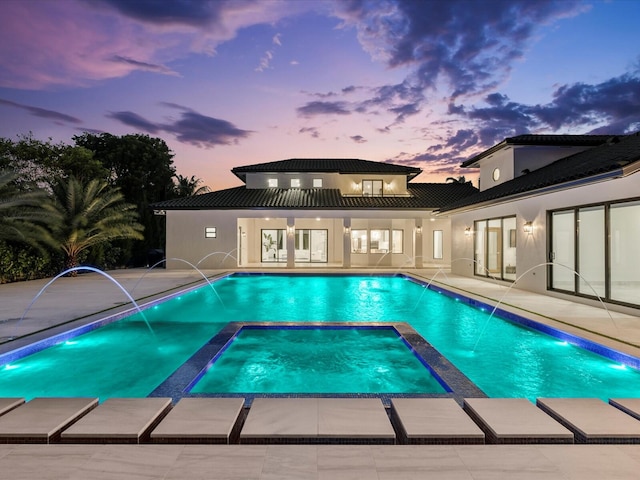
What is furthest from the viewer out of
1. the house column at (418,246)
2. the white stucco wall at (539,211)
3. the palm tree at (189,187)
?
the palm tree at (189,187)

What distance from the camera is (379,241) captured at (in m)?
21.9

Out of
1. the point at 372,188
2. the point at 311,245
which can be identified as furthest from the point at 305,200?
the point at 372,188

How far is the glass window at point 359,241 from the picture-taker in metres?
22.0

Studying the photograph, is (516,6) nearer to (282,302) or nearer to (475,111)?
(475,111)

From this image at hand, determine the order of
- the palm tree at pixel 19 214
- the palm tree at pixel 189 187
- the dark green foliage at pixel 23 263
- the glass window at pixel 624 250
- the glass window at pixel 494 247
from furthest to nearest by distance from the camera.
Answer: the palm tree at pixel 189 187, the glass window at pixel 494 247, the dark green foliage at pixel 23 263, the palm tree at pixel 19 214, the glass window at pixel 624 250

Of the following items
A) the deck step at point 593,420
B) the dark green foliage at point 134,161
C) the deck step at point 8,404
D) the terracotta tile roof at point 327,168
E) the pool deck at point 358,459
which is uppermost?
the dark green foliage at point 134,161

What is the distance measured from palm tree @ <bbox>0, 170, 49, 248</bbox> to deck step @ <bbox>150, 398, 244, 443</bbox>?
12.6 m

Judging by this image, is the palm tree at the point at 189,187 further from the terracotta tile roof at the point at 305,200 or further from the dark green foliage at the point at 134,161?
the terracotta tile roof at the point at 305,200

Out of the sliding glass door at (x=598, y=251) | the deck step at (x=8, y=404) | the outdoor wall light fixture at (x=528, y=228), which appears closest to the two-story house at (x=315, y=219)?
the outdoor wall light fixture at (x=528, y=228)

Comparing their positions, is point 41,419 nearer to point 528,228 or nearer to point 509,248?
point 528,228

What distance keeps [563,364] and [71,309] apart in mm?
9635

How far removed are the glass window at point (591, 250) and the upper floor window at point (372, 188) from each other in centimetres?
1359

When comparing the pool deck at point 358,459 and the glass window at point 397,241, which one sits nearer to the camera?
the pool deck at point 358,459

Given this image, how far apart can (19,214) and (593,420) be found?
1650 centimetres
